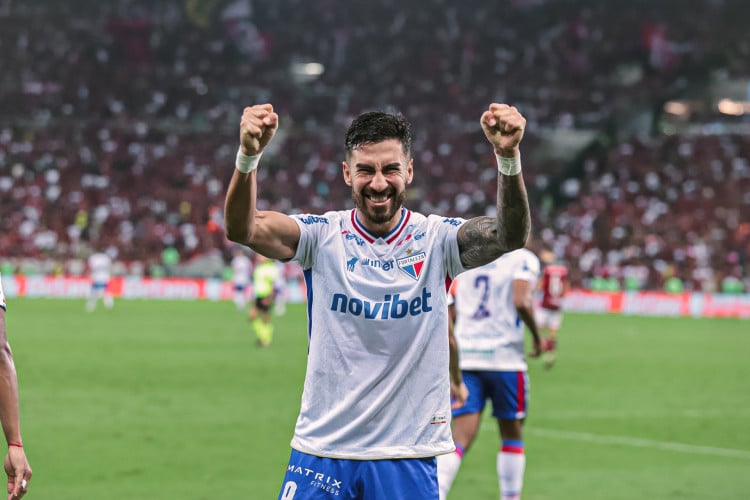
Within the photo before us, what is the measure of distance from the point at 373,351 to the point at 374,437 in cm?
33

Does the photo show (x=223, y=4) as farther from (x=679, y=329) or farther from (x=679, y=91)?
(x=679, y=329)

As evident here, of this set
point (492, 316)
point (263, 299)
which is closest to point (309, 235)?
point (492, 316)

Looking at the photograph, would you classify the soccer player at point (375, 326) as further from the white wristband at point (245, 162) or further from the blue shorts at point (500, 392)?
the blue shorts at point (500, 392)

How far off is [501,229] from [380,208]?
48 cm

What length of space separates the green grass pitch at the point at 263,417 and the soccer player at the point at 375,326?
5.18m

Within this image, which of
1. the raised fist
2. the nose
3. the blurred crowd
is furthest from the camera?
the blurred crowd

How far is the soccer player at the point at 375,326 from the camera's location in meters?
4.51

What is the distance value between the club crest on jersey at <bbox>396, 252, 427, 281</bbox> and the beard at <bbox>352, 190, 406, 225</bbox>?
0.58 ft

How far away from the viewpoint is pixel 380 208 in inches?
177

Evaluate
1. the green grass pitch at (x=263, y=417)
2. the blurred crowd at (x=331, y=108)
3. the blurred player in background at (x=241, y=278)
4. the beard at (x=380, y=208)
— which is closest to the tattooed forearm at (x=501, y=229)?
the beard at (x=380, y=208)

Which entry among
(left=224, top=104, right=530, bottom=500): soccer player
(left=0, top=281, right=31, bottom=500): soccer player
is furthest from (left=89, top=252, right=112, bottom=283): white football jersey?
(left=224, top=104, right=530, bottom=500): soccer player

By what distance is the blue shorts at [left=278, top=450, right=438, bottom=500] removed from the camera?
4484mm

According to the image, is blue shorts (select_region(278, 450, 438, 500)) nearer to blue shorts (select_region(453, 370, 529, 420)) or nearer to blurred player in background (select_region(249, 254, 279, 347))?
blue shorts (select_region(453, 370, 529, 420))

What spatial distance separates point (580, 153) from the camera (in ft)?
166
